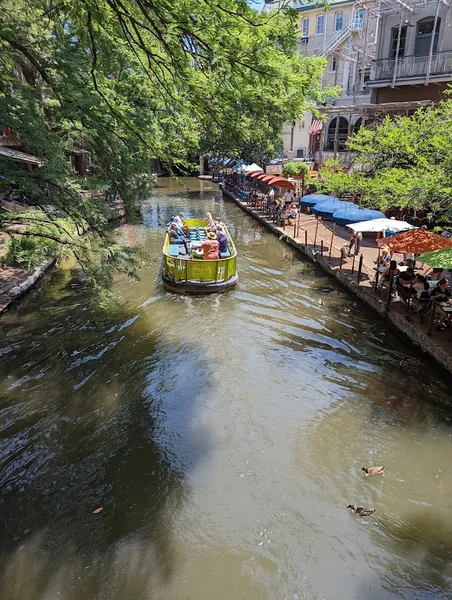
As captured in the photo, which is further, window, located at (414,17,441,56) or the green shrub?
window, located at (414,17,441,56)

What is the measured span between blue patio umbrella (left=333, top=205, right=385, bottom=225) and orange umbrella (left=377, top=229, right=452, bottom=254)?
2.65m

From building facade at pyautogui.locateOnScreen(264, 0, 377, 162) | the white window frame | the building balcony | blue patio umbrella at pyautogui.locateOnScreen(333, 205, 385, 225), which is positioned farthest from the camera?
the white window frame

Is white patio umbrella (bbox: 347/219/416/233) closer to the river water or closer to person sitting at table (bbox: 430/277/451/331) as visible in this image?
the river water

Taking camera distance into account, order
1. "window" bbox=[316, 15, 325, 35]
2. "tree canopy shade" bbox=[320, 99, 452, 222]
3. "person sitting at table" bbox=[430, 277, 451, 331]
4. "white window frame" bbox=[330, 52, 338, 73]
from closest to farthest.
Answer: "tree canopy shade" bbox=[320, 99, 452, 222]
"person sitting at table" bbox=[430, 277, 451, 331]
"white window frame" bbox=[330, 52, 338, 73]
"window" bbox=[316, 15, 325, 35]

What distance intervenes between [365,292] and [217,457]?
28.3ft

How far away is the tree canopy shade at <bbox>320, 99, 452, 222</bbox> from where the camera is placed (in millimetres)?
9878

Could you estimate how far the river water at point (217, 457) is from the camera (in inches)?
214

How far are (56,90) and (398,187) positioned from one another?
7.85 metres

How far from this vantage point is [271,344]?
11508mm

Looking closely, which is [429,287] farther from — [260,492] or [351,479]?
[260,492]

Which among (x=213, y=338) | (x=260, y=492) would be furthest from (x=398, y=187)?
(x=260, y=492)

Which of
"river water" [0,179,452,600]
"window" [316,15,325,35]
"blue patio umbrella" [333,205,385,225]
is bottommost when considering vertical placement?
"river water" [0,179,452,600]

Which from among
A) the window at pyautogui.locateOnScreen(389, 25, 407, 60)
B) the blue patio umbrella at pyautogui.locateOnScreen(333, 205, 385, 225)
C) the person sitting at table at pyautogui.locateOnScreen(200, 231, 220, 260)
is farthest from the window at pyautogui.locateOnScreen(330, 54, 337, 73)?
the person sitting at table at pyautogui.locateOnScreen(200, 231, 220, 260)

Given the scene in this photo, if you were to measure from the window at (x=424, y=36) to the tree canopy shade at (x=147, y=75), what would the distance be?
20853 millimetres
